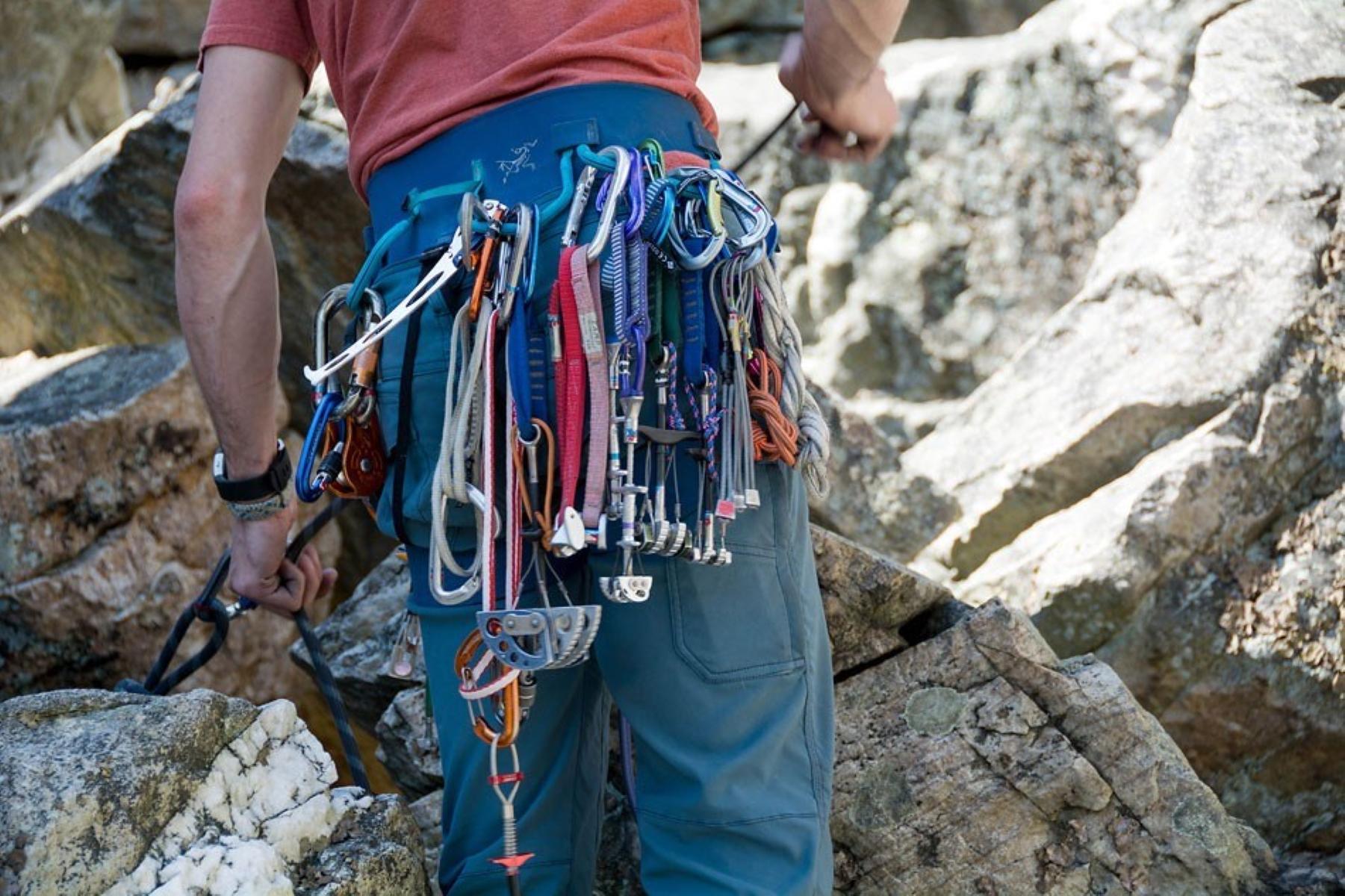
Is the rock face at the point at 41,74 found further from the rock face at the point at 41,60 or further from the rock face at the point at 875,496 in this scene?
the rock face at the point at 875,496

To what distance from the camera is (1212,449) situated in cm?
317

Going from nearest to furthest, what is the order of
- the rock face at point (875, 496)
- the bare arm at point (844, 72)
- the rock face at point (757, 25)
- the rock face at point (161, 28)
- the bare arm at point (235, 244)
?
the bare arm at point (235, 244), the bare arm at point (844, 72), the rock face at point (875, 496), the rock face at point (757, 25), the rock face at point (161, 28)

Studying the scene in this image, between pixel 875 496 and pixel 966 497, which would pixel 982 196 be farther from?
pixel 875 496

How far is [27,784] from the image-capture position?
164 cm

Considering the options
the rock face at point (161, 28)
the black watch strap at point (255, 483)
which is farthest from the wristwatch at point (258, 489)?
the rock face at point (161, 28)

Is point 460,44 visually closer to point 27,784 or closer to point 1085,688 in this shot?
point 27,784

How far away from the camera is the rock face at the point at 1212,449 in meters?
3.05

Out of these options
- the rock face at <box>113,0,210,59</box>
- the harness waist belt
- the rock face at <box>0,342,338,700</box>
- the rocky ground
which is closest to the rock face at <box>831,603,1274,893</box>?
the rocky ground

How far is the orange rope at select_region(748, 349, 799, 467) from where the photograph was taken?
1.82m

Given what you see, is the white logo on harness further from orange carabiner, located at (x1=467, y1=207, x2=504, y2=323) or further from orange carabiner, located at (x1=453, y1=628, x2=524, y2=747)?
orange carabiner, located at (x1=453, y1=628, x2=524, y2=747)

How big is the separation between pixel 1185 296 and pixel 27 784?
2.83 meters

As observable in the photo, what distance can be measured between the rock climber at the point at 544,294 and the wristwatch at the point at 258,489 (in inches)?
0.6

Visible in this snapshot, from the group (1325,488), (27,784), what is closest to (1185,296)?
(1325,488)

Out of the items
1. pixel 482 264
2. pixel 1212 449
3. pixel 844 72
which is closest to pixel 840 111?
pixel 844 72
